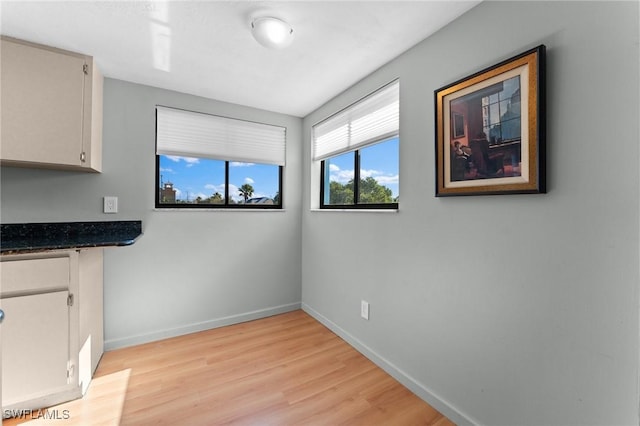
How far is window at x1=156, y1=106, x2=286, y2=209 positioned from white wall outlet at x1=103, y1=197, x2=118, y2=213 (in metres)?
0.32

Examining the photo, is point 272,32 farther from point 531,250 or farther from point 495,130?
point 531,250

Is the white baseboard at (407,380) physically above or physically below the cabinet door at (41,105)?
below

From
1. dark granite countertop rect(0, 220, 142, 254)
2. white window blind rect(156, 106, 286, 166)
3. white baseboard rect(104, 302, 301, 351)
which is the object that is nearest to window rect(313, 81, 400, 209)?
white window blind rect(156, 106, 286, 166)

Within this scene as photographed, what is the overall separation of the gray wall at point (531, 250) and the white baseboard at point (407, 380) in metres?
0.01

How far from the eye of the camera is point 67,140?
72.8 inches

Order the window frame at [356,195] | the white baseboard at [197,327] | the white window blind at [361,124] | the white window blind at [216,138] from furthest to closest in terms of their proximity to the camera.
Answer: the white window blind at [216,138] < the white baseboard at [197,327] < the window frame at [356,195] < the white window blind at [361,124]

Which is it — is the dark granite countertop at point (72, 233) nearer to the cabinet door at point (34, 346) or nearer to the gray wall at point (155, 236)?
the gray wall at point (155, 236)

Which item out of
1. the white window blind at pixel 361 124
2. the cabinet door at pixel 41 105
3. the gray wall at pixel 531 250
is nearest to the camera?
the gray wall at pixel 531 250

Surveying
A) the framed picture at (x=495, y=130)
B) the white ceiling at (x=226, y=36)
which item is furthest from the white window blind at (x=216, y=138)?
the framed picture at (x=495, y=130)

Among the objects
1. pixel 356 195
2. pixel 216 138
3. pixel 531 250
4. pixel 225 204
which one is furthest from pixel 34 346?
pixel 531 250

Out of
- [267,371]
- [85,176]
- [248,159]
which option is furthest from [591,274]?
[85,176]

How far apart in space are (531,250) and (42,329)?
8.47 feet

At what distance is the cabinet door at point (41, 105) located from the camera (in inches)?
67.5

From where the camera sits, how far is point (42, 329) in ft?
5.30
